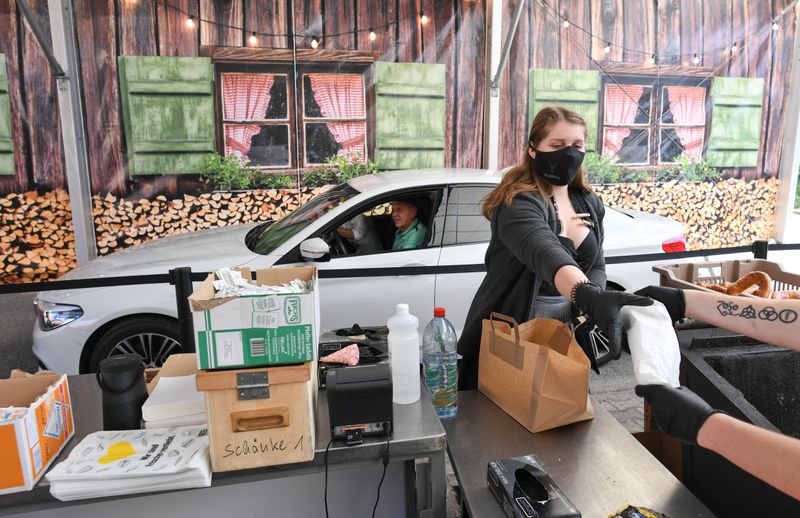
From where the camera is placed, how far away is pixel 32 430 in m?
1.25

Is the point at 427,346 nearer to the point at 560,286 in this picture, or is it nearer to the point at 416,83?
the point at 560,286

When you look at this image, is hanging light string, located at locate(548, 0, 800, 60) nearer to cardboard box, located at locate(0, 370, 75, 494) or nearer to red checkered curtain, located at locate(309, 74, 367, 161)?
red checkered curtain, located at locate(309, 74, 367, 161)

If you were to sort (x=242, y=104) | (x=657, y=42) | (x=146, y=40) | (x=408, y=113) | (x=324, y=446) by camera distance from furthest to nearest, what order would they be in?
(x=657, y=42)
(x=408, y=113)
(x=242, y=104)
(x=146, y=40)
(x=324, y=446)

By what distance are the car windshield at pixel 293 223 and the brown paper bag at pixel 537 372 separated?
→ 2.01 metres

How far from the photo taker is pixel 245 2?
5109 millimetres

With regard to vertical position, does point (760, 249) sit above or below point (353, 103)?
below

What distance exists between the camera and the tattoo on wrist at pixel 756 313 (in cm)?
133

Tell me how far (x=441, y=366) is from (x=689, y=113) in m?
6.04

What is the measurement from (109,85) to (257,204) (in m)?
1.77

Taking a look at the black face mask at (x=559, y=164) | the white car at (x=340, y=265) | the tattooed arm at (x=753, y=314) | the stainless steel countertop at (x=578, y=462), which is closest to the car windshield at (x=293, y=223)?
the white car at (x=340, y=265)

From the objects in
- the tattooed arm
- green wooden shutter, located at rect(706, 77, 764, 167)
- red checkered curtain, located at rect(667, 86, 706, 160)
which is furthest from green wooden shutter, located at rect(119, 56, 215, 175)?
green wooden shutter, located at rect(706, 77, 764, 167)

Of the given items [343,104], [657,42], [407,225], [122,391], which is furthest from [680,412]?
[657,42]

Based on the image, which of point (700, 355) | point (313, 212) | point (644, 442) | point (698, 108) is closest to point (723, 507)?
point (644, 442)

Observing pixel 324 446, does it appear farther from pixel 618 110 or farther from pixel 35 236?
pixel 618 110
